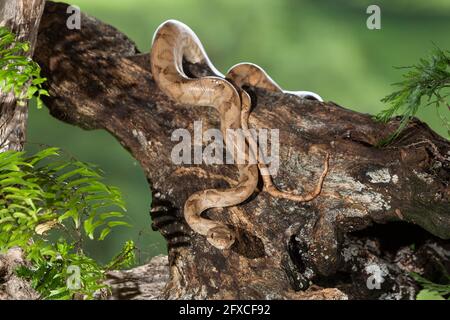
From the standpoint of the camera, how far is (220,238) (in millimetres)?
2871

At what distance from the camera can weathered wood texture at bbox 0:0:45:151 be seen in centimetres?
297

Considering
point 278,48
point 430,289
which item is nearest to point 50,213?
point 430,289

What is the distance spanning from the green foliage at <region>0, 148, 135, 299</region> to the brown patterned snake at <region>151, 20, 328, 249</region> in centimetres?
71

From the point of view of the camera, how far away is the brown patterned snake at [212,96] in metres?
3.00

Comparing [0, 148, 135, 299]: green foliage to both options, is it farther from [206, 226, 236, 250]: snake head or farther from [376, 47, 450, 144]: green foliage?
[376, 47, 450, 144]: green foliage

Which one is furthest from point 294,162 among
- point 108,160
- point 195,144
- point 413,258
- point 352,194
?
point 108,160

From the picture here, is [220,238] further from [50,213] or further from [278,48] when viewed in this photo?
[278,48]

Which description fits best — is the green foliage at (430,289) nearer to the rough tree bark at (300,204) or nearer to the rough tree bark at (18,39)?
the rough tree bark at (300,204)

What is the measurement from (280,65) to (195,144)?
2.56 m

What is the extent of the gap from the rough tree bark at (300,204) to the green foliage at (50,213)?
0.69 metres

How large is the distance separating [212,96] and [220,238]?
88 cm

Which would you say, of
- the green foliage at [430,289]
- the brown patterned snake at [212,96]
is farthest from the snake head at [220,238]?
the green foliage at [430,289]

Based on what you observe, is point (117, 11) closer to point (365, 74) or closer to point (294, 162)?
point (365, 74)

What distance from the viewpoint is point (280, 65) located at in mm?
5488
